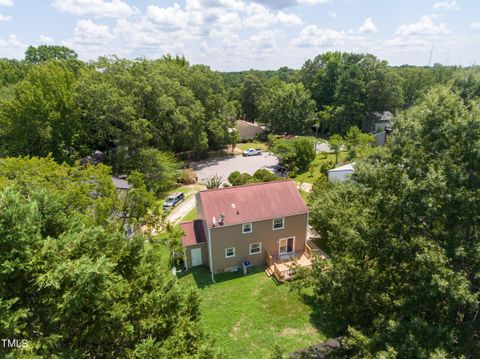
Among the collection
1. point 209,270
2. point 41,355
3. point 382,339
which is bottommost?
point 209,270

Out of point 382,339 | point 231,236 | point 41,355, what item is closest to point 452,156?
point 382,339

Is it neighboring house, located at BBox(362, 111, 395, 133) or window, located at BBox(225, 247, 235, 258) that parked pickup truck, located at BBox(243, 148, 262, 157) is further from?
window, located at BBox(225, 247, 235, 258)

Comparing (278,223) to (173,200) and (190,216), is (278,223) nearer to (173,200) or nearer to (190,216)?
(190,216)

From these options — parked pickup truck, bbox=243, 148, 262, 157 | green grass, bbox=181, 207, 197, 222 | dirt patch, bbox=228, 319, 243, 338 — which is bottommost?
green grass, bbox=181, 207, 197, 222

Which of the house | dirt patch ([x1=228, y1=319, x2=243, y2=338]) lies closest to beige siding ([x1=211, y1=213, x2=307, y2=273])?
the house

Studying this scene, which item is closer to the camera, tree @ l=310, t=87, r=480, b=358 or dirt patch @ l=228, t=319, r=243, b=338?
tree @ l=310, t=87, r=480, b=358

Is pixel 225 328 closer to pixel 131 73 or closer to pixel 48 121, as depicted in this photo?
pixel 48 121

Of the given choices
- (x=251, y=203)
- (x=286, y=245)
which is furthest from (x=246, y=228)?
(x=286, y=245)

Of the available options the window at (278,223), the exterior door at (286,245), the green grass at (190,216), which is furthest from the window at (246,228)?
the green grass at (190,216)
